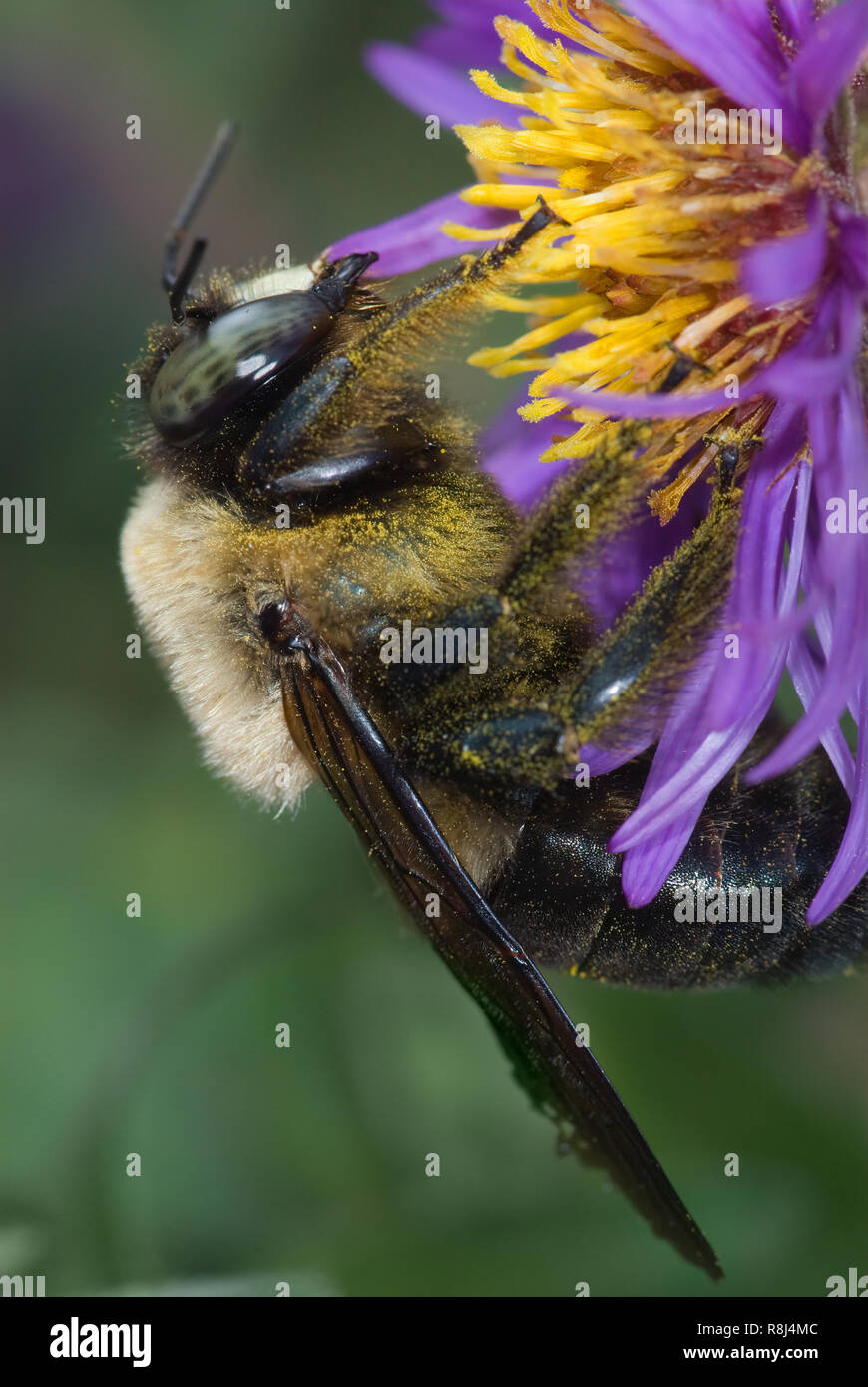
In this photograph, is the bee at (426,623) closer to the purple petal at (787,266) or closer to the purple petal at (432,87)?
the purple petal at (787,266)

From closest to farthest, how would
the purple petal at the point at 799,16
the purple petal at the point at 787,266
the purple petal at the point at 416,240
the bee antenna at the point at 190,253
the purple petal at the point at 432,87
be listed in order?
the purple petal at the point at 787,266
the purple petal at the point at 799,16
the bee antenna at the point at 190,253
the purple petal at the point at 416,240
the purple petal at the point at 432,87

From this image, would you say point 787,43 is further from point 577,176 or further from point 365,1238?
point 365,1238

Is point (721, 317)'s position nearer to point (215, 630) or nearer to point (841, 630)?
point (841, 630)

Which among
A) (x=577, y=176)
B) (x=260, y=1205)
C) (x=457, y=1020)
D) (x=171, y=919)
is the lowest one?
(x=260, y=1205)

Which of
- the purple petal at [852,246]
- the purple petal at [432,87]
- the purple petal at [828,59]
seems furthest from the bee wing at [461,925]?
the purple petal at [432,87]

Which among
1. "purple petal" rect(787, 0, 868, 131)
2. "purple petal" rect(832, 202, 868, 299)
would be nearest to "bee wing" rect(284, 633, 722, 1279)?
"purple petal" rect(832, 202, 868, 299)
